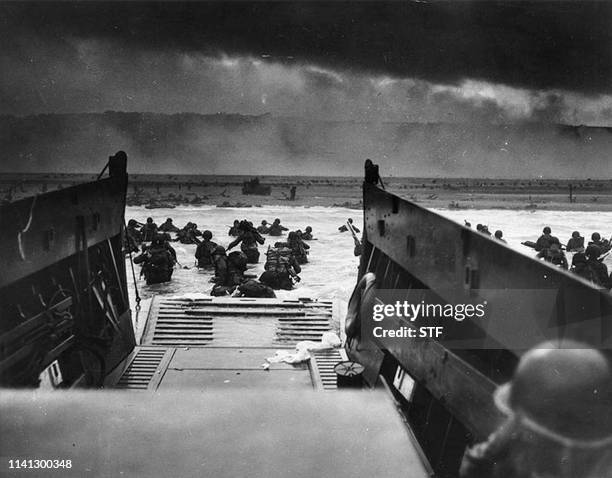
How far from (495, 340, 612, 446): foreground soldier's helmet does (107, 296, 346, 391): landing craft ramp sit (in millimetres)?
2557

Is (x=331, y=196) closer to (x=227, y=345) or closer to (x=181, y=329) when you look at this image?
(x=181, y=329)

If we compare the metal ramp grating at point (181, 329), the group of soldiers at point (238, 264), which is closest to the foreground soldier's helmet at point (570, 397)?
the metal ramp grating at point (181, 329)

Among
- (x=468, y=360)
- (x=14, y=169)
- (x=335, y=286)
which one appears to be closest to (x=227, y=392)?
(x=468, y=360)

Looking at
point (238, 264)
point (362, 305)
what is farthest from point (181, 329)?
point (238, 264)

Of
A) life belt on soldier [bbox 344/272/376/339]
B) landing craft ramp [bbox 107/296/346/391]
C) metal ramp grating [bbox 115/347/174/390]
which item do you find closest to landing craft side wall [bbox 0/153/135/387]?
metal ramp grating [bbox 115/347/174/390]

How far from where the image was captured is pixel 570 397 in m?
1.78

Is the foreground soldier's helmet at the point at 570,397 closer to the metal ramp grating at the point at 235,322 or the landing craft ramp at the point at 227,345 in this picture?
the landing craft ramp at the point at 227,345

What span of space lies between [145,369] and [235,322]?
57.3 inches

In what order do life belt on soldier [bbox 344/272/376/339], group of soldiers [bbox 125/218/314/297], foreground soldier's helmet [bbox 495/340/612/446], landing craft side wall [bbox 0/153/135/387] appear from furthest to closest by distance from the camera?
1. group of soldiers [bbox 125/218/314/297]
2. life belt on soldier [bbox 344/272/376/339]
3. landing craft side wall [bbox 0/153/135/387]
4. foreground soldier's helmet [bbox 495/340/612/446]

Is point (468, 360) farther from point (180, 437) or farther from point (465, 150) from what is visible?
point (465, 150)

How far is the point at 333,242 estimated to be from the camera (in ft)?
52.3

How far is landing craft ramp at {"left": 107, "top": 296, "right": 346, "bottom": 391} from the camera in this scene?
450 cm

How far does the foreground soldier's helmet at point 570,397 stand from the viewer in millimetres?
1783

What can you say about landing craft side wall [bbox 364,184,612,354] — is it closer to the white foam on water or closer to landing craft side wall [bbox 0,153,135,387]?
the white foam on water
